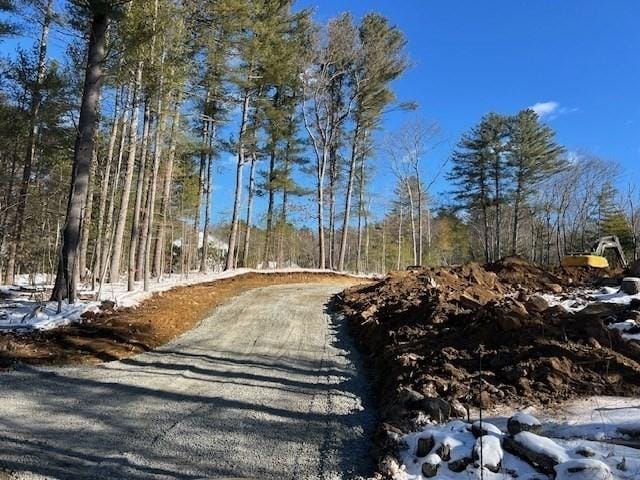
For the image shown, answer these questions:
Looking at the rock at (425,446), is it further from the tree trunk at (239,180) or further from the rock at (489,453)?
the tree trunk at (239,180)

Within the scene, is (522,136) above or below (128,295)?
above

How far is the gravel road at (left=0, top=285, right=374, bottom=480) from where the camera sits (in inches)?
149

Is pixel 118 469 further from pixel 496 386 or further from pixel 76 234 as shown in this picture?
pixel 76 234

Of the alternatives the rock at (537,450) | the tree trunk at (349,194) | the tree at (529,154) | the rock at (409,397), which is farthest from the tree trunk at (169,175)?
the tree at (529,154)

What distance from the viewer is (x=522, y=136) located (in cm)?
3447

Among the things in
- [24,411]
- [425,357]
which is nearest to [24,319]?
[24,411]

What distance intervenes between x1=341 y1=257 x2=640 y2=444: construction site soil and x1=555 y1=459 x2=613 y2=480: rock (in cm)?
92

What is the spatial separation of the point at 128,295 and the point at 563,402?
378 inches

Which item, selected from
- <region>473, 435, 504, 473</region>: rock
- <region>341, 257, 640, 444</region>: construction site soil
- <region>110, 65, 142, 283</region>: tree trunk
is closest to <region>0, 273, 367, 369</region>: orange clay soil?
<region>110, 65, 142, 283</region>: tree trunk

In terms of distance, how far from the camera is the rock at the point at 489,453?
3.33m

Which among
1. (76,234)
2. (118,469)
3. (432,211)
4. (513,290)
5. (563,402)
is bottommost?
(118,469)

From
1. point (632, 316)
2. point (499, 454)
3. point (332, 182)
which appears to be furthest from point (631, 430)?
point (332, 182)

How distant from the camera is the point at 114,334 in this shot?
840cm

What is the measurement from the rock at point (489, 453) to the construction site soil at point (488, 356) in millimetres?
406
